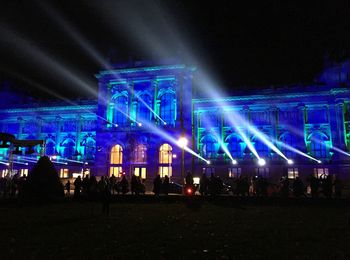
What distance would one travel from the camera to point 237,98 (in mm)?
50844

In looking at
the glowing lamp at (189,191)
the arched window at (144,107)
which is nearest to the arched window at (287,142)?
the arched window at (144,107)

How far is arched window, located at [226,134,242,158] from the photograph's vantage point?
50031 millimetres

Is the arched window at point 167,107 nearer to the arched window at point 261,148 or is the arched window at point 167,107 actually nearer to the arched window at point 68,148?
the arched window at point 261,148

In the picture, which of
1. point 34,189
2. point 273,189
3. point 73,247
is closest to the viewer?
point 73,247

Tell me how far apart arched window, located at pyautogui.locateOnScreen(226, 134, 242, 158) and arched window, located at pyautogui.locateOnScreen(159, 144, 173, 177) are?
848cm

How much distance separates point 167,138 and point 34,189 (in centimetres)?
2788

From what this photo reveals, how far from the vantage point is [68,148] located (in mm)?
56875

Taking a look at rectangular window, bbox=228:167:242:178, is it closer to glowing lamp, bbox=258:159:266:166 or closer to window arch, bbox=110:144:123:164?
glowing lamp, bbox=258:159:266:166

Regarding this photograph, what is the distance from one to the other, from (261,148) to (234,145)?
3788mm

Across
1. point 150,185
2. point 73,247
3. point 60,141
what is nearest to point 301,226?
point 73,247

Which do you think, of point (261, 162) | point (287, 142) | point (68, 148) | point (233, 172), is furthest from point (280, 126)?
point (68, 148)

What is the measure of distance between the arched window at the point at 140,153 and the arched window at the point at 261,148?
15742mm

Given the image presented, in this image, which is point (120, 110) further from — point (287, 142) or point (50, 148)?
point (287, 142)

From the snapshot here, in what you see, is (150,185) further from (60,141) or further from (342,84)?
(342,84)
